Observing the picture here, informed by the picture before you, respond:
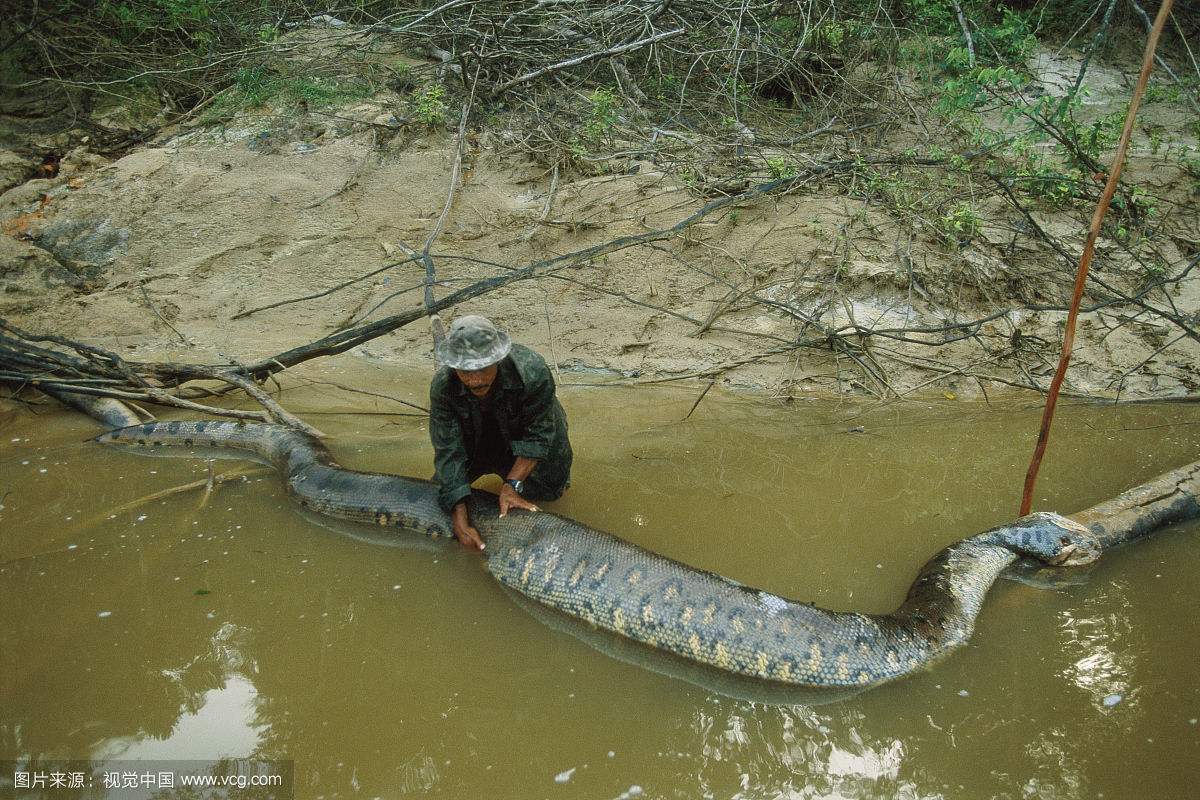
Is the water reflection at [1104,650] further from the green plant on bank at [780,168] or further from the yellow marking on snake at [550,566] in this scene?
the green plant on bank at [780,168]

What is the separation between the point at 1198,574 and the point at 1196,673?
32.6 inches

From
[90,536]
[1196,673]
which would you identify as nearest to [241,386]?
[90,536]

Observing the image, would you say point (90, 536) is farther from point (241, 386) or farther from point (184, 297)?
point (184, 297)

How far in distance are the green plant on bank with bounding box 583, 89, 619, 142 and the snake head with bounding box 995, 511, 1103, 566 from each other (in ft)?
16.8

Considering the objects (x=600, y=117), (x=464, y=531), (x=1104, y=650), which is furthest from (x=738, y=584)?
(x=600, y=117)

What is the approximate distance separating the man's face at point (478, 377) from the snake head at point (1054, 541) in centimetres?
265

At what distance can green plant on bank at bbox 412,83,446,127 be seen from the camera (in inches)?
299

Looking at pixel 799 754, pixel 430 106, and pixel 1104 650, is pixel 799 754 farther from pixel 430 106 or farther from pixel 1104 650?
pixel 430 106

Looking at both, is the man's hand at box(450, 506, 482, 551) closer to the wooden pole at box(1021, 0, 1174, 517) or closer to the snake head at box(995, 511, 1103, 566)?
the snake head at box(995, 511, 1103, 566)

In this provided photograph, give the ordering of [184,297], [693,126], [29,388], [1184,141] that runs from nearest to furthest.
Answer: [29,388] < [184,297] < [1184,141] < [693,126]

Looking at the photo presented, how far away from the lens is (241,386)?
548 cm

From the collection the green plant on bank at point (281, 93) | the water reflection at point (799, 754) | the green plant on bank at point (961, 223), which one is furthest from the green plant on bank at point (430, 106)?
the water reflection at point (799, 754)

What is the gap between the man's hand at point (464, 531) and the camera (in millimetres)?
4062

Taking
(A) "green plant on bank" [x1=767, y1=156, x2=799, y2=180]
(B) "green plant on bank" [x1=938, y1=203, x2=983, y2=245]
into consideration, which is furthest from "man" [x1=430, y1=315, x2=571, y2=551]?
(B) "green plant on bank" [x1=938, y1=203, x2=983, y2=245]
